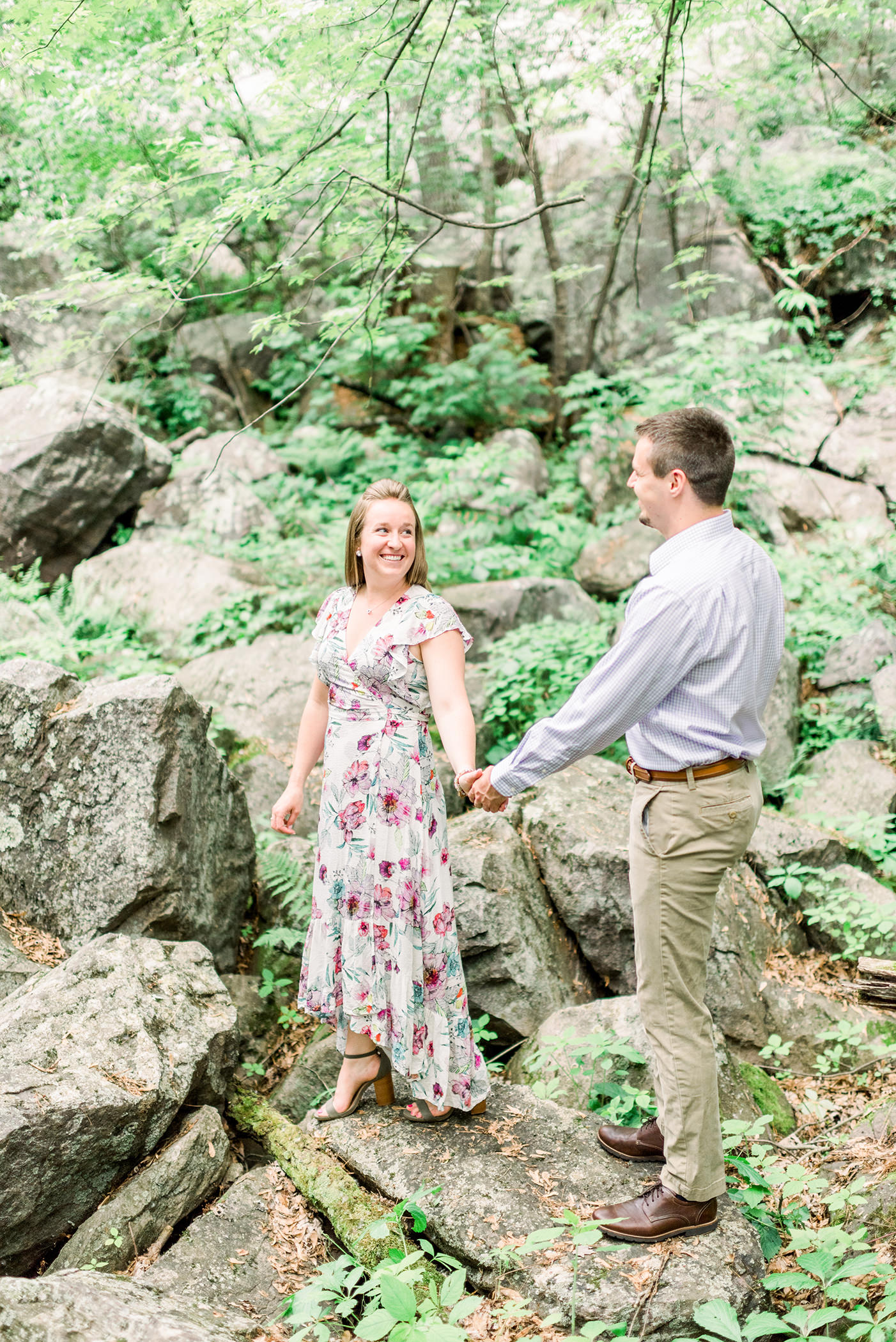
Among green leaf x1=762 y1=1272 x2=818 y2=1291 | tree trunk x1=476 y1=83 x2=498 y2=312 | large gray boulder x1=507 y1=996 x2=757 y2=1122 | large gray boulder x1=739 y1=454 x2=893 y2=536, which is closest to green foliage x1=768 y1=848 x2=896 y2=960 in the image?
large gray boulder x1=507 y1=996 x2=757 y2=1122

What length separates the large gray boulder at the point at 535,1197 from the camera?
2.43 m

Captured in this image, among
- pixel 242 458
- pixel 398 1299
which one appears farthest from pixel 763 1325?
pixel 242 458

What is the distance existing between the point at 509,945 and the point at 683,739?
2.00 meters

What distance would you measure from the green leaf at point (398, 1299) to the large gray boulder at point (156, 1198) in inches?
46.9

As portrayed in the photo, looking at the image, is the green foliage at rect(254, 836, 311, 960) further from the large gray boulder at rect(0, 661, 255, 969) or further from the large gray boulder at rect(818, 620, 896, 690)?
the large gray boulder at rect(818, 620, 896, 690)

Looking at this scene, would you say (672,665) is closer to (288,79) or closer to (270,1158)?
(270,1158)

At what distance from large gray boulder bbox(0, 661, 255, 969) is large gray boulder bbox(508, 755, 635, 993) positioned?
1.74 meters

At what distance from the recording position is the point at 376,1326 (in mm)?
1947

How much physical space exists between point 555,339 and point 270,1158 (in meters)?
10.3

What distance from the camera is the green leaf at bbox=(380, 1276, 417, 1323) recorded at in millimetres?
1907

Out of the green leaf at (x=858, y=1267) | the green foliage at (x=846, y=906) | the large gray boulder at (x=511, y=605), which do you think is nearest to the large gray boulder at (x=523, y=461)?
the large gray boulder at (x=511, y=605)

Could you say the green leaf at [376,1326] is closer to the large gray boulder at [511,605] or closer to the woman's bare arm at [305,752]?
the woman's bare arm at [305,752]

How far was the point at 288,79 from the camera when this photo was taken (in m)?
4.78

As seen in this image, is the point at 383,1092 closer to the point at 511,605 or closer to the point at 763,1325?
the point at 763,1325
